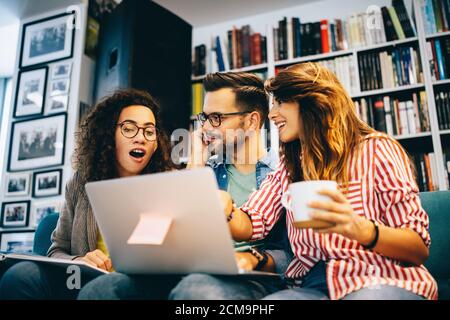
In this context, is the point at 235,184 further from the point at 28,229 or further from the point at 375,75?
the point at 28,229

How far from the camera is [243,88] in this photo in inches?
72.1

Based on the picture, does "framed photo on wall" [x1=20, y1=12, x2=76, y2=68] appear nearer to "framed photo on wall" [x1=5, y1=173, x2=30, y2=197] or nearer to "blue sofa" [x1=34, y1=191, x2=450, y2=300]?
"framed photo on wall" [x1=5, y1=173, x2=30, y2=197]

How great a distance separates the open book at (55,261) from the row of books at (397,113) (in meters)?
2.13

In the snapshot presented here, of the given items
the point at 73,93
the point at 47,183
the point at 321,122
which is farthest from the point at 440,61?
the point at 47,183

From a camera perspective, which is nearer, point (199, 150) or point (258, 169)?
point (258, 169)

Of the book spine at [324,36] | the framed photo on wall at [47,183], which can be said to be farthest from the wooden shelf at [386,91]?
the framed photo on wall at [47,183]

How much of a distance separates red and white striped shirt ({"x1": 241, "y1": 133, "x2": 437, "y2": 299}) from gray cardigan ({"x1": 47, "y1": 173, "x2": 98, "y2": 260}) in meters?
0.72

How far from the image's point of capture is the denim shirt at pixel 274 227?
1.15m

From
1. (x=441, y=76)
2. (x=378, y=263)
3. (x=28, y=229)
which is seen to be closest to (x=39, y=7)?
(x=28, y=229)

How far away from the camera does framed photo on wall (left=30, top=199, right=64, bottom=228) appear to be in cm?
276

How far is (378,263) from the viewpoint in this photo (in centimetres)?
88

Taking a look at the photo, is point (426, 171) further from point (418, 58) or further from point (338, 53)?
point (338, 53)

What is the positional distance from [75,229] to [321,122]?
939 mm
